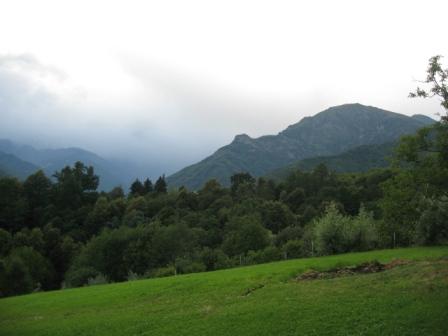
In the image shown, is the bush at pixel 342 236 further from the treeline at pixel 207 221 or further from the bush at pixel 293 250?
the bush at pixel 293 250

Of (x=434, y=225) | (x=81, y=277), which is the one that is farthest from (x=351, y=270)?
(x=81, y=277)

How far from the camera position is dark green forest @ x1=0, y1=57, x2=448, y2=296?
87.7ft

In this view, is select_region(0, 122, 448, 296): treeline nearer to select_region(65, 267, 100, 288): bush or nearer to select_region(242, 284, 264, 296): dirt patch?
select_region(65, 267, 100, 288): bush

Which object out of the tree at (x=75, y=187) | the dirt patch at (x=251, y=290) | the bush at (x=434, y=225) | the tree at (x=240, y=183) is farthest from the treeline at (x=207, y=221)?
the dirt patch at (x=251, y=290)

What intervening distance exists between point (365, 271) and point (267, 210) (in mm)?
95529

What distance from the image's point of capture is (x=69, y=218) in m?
128

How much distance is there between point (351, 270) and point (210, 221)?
9039 cm

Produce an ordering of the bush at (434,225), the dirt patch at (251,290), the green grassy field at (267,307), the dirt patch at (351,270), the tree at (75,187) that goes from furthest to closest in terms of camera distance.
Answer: the tree at (75,187) < the bush at (434,225) < the dirt patch at (351,270) < the dirt patch at (251,290) < the green grassy field at (267,307)

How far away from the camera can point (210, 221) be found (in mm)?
119188

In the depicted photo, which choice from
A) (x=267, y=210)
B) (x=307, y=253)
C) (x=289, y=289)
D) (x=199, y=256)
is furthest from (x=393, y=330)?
(x=267, y=210)

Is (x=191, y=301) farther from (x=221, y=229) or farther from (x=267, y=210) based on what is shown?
(x=267, y=210)

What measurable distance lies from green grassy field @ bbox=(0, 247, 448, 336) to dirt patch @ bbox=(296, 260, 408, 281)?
3.33 feet

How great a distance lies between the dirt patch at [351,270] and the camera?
1141 inches

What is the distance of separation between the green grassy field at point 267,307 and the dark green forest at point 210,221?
5.20 meters
